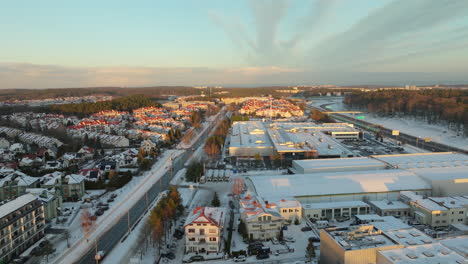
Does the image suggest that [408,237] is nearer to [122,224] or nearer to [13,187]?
[122,224]

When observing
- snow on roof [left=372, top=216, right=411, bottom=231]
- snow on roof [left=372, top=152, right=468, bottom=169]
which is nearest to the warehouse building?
snow on roof [left=372, top=152, right=468, bottom=169]

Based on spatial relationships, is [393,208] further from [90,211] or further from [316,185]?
[90,211]

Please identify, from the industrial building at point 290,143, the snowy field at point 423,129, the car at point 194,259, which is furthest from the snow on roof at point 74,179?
the snowy field at point 423,129

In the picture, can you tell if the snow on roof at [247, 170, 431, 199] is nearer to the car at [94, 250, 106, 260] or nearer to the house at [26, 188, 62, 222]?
the car at [94, 250, 106, 260]

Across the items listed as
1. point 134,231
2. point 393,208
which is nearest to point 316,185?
point 393,208

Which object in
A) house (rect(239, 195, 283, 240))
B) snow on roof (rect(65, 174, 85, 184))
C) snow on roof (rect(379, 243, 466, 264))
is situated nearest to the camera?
snow on roof (rect(379, 243, 466, 264))

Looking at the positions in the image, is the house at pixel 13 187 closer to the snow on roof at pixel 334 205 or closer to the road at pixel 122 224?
the road at pixel 122 224
